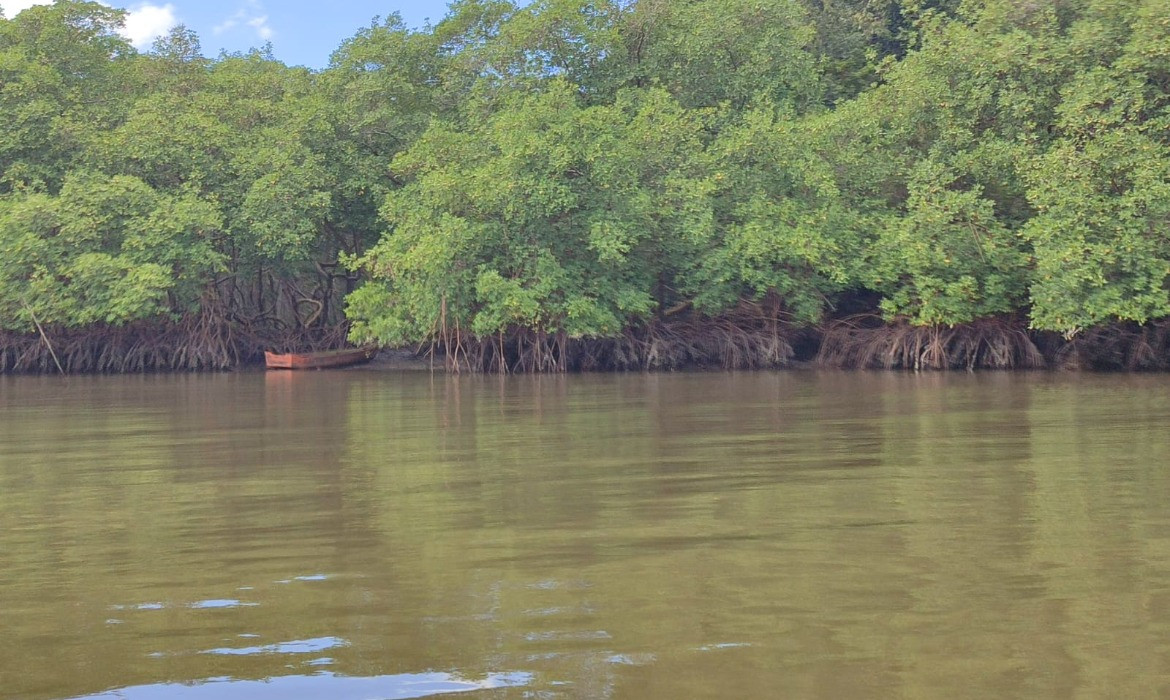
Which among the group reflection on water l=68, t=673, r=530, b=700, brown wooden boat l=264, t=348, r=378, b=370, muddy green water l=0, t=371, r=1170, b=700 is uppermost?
brown wooden boat l=264, t=348, r=378, b=370

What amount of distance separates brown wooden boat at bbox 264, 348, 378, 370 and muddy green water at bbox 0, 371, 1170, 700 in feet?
43.3

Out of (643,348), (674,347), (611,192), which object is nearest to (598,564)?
(611,192)

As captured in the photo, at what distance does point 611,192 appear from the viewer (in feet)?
66.5

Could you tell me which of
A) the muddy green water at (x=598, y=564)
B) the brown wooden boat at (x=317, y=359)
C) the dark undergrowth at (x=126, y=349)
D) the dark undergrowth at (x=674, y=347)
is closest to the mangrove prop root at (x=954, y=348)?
the dark undergrowth at (x=674, y=347)

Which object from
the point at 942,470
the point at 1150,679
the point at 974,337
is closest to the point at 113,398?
the point at 942,470

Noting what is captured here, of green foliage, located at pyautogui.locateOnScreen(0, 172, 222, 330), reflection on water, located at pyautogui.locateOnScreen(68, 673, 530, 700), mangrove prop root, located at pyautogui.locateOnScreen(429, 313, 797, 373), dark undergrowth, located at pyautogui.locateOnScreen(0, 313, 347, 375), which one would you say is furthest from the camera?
dark undergrowth, located at pyautogui.locateOnScreen(0, 313, 347, 375)

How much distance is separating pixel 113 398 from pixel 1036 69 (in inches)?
554

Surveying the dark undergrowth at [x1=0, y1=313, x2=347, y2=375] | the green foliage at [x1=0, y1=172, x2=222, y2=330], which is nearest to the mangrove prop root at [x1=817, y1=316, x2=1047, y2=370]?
the green foliage at [x1=0, y1=172, x2=222, y2=330]

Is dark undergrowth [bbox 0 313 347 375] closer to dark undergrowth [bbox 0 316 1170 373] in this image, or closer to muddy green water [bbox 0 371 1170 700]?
dark undergrowth [bbox 0 316 1170 373]

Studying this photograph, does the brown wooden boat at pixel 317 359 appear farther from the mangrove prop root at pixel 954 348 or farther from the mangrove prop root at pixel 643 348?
the mangrove prop root at pixel 954 348

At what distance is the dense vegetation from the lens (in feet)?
57.5

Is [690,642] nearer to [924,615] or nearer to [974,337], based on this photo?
[924,615]

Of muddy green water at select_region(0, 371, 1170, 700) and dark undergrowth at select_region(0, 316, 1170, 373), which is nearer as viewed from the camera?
muddy green water at select_region(0, 371, 1170, 700)

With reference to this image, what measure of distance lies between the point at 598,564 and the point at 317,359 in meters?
19.5
